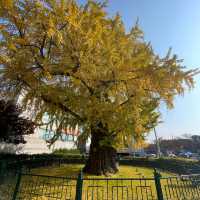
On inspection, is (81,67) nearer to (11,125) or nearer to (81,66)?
(81,66)

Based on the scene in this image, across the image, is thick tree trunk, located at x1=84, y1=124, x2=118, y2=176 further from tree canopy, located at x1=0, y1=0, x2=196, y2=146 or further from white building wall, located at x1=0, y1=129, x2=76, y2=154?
white building wall, located at x1=0, y1=129, x2=76, y2=154

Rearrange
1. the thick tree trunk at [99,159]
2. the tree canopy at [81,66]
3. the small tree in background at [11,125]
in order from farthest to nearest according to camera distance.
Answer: the small tree in background at [11,125] < the thick tree trunk at [99,159] < the tree canopy at [81,66]

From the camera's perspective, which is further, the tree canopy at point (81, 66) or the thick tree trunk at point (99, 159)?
the thick tree trunk at point (99, 159)

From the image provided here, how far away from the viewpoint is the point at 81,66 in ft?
24.0

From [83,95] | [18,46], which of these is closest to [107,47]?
[83,95]

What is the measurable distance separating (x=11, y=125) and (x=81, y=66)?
31.8ft

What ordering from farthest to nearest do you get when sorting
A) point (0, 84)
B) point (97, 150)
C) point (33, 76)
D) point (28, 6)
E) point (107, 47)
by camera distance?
1. point (97, 150)
2. point (0, 84)
3. point (33, 76)
4. point (107, 47)
5. point (28, 6)

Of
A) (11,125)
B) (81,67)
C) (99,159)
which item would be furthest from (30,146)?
(81,67)

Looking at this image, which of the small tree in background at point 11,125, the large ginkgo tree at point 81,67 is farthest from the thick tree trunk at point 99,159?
the small tree in background at point 11,125

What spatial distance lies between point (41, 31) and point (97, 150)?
7.24 meters

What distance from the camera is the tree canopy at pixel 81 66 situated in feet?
21.3

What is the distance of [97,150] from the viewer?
10.8 metres

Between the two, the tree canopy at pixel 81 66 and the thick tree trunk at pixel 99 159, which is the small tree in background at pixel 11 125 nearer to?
the tree canopy at pixel 81 66

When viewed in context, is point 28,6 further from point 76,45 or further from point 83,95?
point 83,95
